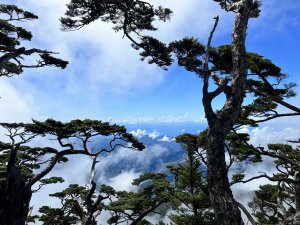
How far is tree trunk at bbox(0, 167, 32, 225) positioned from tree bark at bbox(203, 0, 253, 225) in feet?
17.0

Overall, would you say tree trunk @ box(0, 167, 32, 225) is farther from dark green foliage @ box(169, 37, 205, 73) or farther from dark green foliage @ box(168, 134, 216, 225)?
dark green foliage @ box(168, 134, 216, 225)

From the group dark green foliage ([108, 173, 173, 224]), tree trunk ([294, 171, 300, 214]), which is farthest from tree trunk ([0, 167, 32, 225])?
dark green foliage ([108, 173, 173, 224])

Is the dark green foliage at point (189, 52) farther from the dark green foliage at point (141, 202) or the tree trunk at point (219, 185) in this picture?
the dark green foliage at point (141, 202)

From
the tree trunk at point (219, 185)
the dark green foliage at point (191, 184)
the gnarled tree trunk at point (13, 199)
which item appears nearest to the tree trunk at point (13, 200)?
the gnarled tree trunk at point (13, 199)

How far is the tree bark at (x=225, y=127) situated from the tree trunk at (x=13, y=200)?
519 centimetres

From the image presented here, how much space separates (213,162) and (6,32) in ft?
37.5

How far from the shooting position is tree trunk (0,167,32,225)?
26.3 ft

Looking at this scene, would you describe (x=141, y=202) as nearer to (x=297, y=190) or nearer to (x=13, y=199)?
(x=297, y=190)

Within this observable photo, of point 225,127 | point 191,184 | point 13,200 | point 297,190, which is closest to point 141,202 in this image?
point 191,184

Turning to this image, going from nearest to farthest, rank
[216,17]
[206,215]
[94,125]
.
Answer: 1. [216,17]
2. [94,125]
3. [206,215]

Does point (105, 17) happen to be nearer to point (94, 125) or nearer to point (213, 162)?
point (213, 162)

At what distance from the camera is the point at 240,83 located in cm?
695

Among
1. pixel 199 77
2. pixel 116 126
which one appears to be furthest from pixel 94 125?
pixel 199 77

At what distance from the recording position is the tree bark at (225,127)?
6020 millimetres
